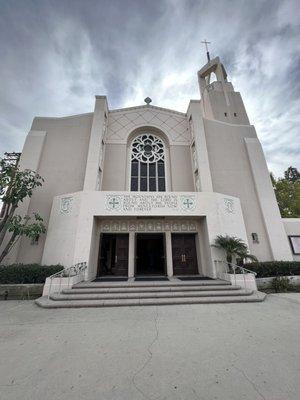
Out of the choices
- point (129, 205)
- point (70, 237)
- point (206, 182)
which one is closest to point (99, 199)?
point (129, 205)

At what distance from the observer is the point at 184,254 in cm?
1067

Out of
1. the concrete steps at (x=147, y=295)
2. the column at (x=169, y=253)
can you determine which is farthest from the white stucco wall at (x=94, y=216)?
the concrete steps at (x=147, y=295)

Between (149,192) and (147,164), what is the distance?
4324mm

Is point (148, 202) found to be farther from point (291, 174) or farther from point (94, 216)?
point (291, 174)

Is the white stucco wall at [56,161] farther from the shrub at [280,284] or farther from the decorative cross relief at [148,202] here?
the shrub at [280,284]

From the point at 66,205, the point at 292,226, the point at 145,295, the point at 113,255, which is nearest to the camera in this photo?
the point at 145,295

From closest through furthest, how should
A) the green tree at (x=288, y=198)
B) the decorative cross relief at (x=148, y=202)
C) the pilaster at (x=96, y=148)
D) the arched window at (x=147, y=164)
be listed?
the decorative cross relief at (x=148, y=202)
the pilaster at (x=96, y=148)
the arched window at (x=147, y=164)
the green tree at (x=288, y=198)

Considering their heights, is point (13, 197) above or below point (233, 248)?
above

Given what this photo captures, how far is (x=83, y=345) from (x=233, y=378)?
2.60 metres

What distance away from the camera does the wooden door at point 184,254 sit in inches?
409

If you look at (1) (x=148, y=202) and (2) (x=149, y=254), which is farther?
(2) (x=149, y=254)

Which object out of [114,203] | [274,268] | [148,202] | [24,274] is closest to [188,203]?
[148,202]

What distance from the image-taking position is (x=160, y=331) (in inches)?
154

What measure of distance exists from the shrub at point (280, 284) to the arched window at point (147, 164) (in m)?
8.23
